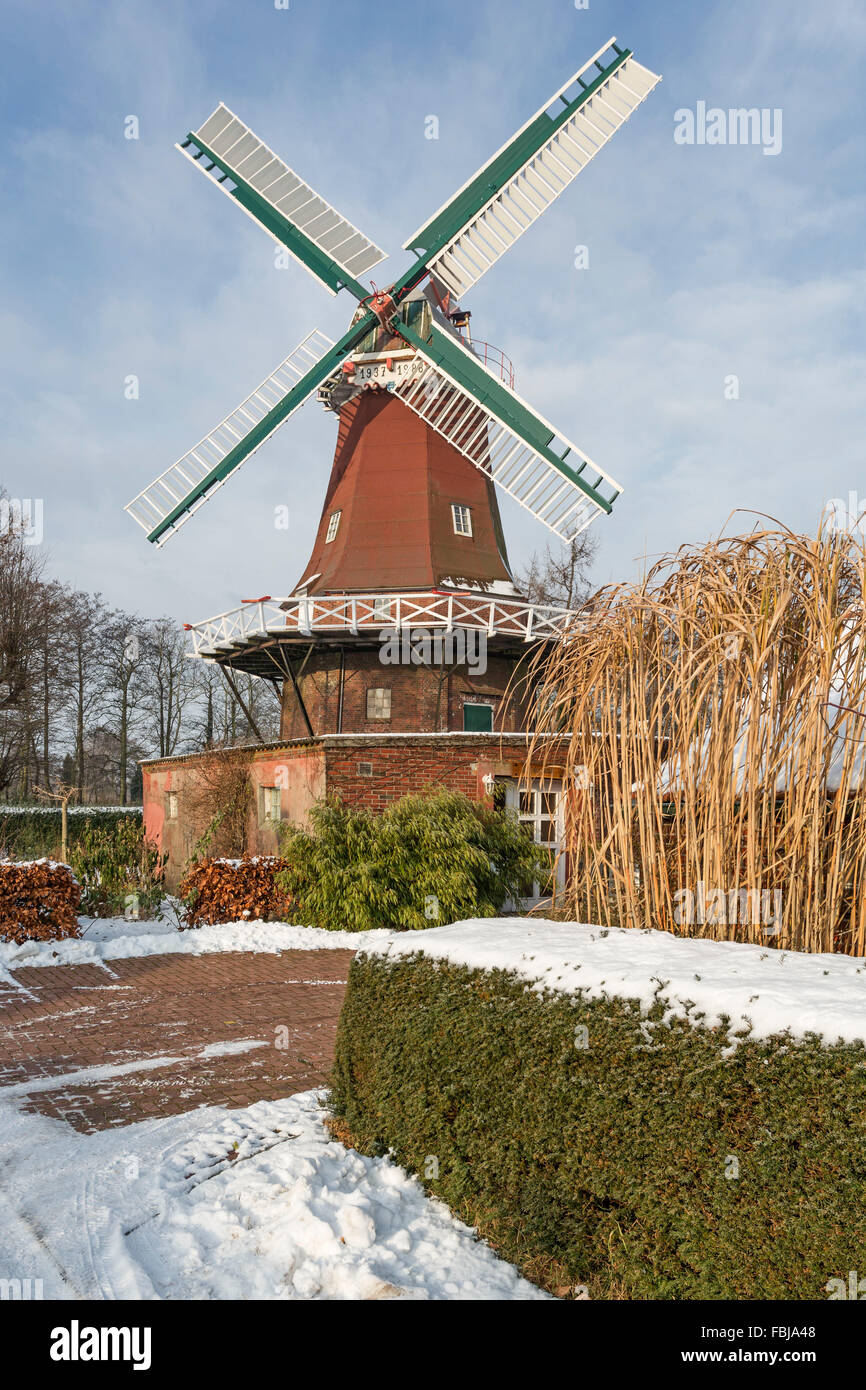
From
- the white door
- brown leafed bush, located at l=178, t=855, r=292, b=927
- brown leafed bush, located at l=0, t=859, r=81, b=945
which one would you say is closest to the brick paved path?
brown leafed bush, located at l=0, t=859, r=81, b=945

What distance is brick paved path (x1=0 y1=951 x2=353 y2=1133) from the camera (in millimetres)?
5246

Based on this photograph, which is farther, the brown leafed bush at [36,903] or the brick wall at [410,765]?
the brick wall at [410,765]

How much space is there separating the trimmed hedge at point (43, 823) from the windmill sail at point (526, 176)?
48.6 ft

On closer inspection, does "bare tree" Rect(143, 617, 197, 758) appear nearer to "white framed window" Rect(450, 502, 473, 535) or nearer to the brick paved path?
"white framed window" Rect(450, 502, 473, 535)

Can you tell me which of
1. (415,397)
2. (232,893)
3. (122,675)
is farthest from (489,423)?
(122,675)

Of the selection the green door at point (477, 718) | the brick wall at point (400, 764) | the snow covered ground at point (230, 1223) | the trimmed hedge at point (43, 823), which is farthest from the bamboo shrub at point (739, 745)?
the trimmed hedge at point (43, 823)

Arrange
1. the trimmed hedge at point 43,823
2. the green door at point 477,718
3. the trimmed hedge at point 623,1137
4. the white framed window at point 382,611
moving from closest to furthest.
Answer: the trimmed hedge at point 623,1137
the white framed window at point 382,611
the green door at point 477,718
the trimmed hedge at point 43,823

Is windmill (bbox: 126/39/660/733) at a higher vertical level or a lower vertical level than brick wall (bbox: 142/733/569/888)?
higher

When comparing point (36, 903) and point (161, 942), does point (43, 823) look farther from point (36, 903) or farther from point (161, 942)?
point (161, 942)

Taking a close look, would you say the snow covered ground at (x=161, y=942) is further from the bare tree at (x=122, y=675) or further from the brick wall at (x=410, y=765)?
the bare tree at (x=122, y=675)

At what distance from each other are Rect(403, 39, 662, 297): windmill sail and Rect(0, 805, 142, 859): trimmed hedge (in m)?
14.8

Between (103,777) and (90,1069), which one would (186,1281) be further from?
(103,777)

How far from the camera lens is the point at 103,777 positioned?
1673 inches

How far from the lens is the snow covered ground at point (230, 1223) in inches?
121
